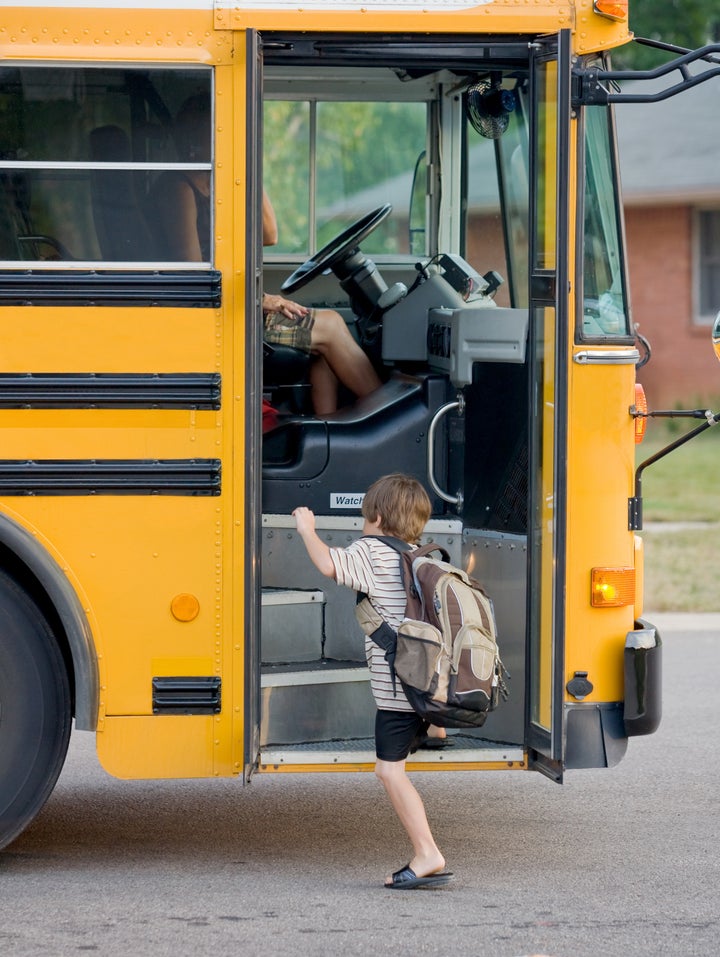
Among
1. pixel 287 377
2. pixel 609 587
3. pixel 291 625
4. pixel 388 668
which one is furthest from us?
pixel 287 377

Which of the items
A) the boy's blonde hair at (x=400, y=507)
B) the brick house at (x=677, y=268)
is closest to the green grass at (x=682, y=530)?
→ the brick house at (x=677, y=268)

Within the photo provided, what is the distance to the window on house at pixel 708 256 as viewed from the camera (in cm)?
2191

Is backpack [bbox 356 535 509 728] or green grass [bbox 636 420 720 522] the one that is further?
green grass [bbox 636 420 720 522]

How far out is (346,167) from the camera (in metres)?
6.48

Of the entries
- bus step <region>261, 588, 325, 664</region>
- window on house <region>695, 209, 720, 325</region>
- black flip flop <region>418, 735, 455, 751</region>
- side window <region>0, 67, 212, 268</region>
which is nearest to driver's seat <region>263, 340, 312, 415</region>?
bus step <region>261, 588, 325, 664</region>

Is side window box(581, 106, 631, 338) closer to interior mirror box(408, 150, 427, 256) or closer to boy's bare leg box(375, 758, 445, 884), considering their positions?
boy's bare leg box(375, 758, 445, 884)

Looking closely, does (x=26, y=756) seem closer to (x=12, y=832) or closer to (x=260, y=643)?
(x=12, y=832)

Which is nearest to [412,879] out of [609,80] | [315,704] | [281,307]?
[315,704]

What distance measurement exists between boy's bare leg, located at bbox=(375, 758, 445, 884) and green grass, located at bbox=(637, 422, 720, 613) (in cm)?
512

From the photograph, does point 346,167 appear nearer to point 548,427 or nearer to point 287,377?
point 287,377

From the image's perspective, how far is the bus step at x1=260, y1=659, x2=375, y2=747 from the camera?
14.5ft

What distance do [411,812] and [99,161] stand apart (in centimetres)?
208

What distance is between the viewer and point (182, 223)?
13.7 feet

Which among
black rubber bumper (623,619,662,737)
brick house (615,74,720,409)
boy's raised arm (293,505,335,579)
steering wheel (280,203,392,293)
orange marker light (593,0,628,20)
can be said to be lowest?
black rubber bumper (623,619,662,737)
